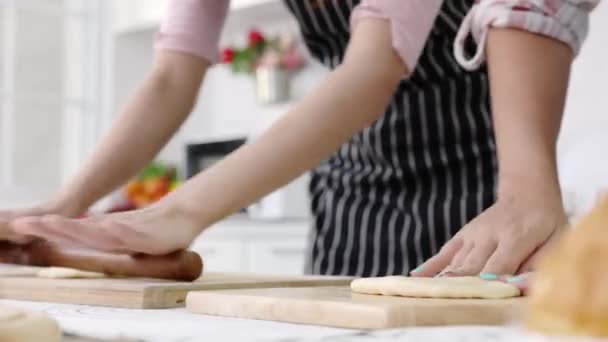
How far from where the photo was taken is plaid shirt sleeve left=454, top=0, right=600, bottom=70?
0.85 metres

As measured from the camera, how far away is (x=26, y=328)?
1.25 feet

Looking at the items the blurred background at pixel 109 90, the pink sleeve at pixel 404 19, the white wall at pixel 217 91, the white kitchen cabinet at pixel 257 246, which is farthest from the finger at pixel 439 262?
the white wall at pixel 217 91

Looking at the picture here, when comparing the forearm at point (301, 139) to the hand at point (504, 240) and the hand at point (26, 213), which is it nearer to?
the hand at point (504, 240)

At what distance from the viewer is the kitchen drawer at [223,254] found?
2826 mm

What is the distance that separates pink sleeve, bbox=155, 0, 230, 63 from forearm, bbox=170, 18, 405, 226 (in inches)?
14.2

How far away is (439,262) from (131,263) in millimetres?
259

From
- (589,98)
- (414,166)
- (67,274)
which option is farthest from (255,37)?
(67,274)

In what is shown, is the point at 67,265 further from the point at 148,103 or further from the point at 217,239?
the point at 217,239

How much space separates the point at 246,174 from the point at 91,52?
304cm

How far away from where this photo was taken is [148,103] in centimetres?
118

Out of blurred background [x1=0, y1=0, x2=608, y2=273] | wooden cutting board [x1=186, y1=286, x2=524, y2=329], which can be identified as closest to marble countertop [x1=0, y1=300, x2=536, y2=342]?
wooden cutting board [x1=186, y1=286, x2=524, y2=329]

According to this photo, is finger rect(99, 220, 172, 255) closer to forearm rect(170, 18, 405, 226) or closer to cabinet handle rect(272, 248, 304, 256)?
forearm rect(170, 18, 405, 226)

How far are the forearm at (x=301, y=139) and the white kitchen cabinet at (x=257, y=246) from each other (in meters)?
1.72

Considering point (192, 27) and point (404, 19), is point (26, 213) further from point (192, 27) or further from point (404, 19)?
point (404, 19)
